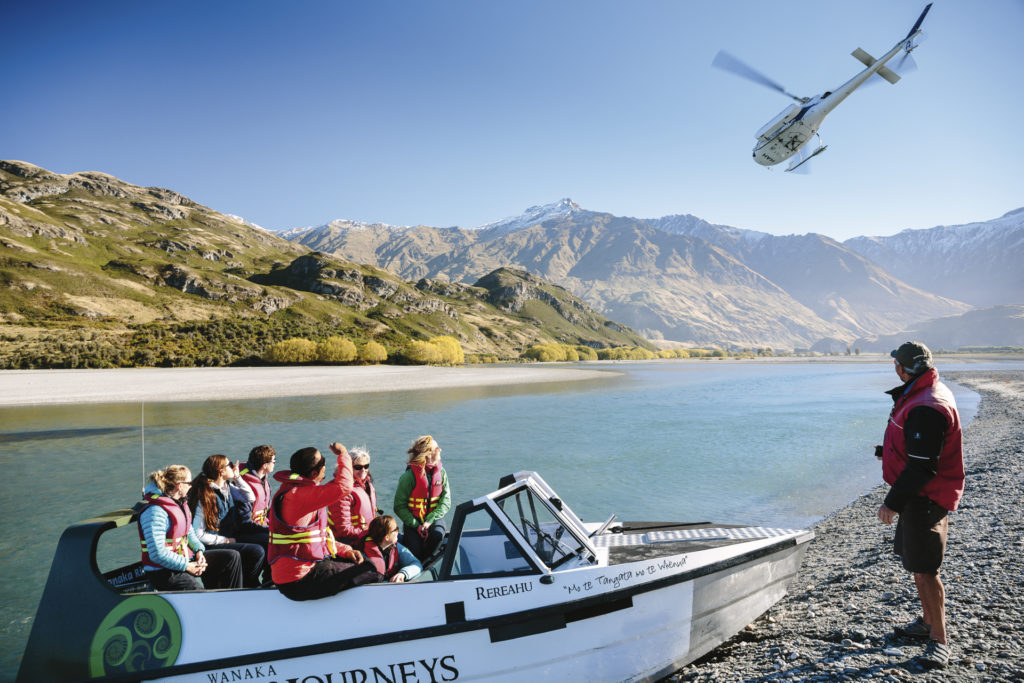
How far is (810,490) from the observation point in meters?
13.5

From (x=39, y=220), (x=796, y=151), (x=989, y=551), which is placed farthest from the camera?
(x=39, y=220)

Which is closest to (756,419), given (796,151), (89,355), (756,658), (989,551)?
(796,151)

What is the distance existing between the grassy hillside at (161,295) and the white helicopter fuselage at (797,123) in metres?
75.3

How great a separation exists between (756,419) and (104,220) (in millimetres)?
206912

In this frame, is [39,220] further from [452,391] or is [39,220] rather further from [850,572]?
[850,572]

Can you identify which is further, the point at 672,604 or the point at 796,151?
the point at 796,151

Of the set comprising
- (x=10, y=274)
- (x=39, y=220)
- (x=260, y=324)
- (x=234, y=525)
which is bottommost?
(x=234, y=525)

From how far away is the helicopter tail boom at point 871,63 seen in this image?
70.7 ft

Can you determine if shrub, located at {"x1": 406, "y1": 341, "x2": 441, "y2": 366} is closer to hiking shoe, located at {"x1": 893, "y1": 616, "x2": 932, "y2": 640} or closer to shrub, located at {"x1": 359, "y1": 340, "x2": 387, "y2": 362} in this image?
shrub, located at {"x1": 359, "y1": 340, "x2": 387, "y2": 362}

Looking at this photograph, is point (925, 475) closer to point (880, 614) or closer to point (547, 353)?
point (880, 614)

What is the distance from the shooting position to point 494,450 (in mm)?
20016

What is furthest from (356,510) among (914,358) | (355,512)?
(914,358)

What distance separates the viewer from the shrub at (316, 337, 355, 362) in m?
84.8

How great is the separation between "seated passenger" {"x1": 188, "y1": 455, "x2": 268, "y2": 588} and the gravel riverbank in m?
4.61
